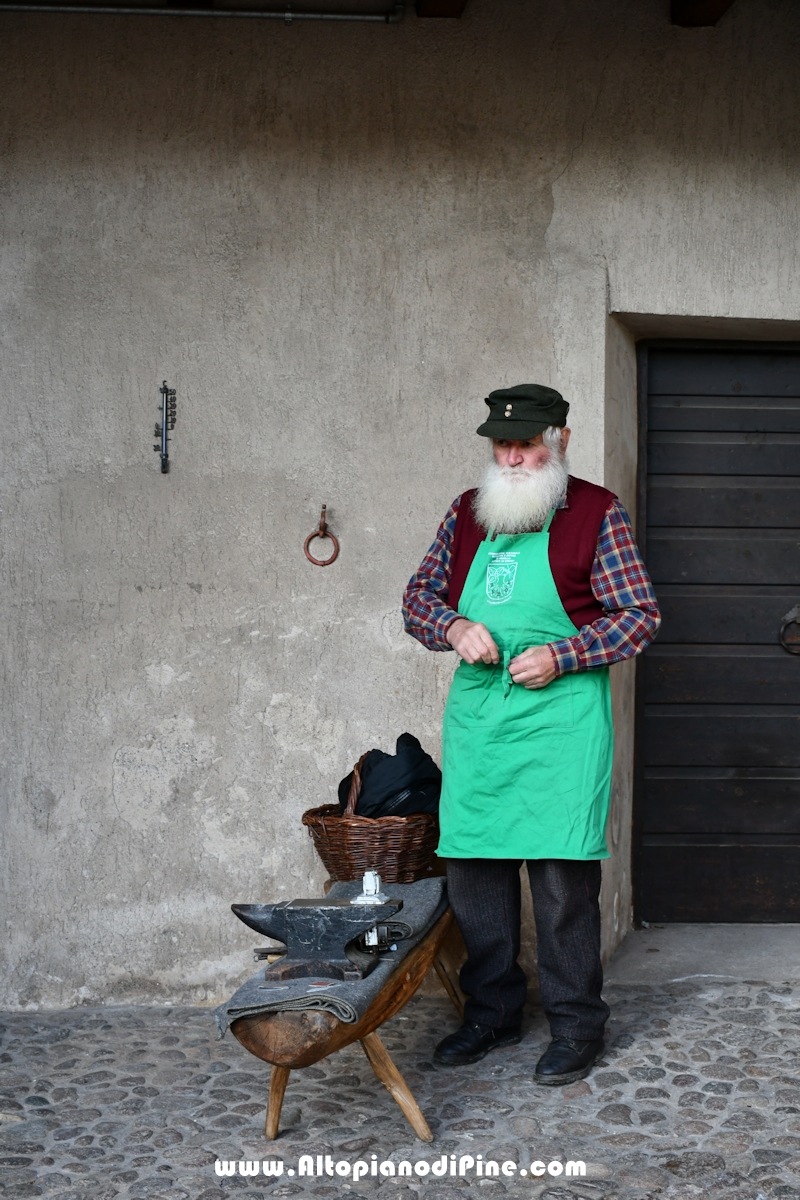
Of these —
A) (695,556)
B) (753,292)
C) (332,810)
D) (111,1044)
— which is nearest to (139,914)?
(111,1044)

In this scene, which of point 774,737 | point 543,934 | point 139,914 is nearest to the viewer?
point 543,934

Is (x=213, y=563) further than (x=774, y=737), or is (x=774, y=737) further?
(x=774, y=737)

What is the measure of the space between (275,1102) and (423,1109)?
424mm

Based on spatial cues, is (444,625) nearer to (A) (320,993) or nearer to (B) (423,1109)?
(A) (320,993)

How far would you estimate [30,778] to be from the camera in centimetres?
416

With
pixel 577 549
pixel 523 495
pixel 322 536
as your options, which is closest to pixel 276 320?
pixel 322 536

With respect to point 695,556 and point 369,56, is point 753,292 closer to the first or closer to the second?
point 695,556

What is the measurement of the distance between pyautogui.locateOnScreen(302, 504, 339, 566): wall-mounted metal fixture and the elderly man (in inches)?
31.2

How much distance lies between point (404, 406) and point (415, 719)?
45.1 inches

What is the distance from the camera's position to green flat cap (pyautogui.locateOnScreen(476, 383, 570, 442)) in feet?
10.9

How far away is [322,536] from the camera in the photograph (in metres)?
4.18

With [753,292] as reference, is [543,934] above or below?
below

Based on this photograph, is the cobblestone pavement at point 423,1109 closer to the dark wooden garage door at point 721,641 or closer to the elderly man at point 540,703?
the elderly man at point 540,703

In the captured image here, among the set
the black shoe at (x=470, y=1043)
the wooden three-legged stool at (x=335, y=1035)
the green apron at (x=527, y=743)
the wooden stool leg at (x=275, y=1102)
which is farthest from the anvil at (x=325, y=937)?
the black shoe at (x=470, y=1043)
